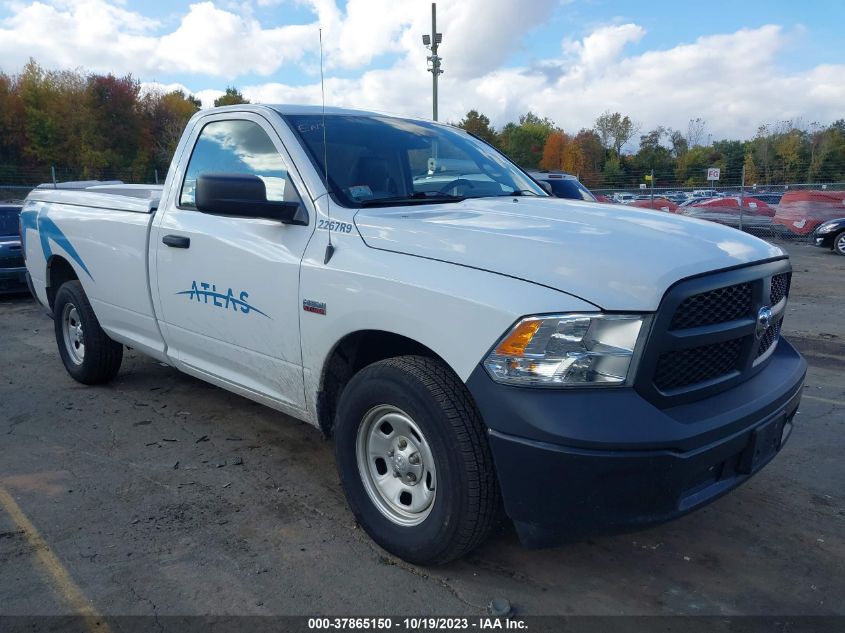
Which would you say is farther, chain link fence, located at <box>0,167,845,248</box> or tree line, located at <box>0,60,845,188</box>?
tree line, located at <box>0,60,845,188</box>

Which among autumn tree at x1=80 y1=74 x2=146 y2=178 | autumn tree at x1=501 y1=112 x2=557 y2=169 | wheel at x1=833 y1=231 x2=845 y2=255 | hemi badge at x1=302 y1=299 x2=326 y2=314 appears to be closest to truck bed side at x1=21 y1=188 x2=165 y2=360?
hemi badge at x1=302 y1=299 x2=326 y2=314

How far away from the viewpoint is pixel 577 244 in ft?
8.40

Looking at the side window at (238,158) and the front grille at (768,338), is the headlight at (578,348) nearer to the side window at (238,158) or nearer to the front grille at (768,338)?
the front grille at (768,338)

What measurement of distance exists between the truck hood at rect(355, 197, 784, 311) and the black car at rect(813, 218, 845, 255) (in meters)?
15.3

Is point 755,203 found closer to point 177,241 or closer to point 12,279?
point 12,279

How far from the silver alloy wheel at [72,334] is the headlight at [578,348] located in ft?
14.4

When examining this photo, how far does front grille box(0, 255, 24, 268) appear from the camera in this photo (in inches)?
405

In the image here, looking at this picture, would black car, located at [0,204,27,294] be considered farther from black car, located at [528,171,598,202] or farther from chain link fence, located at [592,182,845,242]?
chain link fence, located at [592,182,845,242]

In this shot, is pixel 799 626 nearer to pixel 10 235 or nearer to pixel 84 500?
pixel 84 500

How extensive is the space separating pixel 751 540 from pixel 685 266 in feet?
5.02

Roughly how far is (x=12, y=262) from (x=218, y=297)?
27.4ft

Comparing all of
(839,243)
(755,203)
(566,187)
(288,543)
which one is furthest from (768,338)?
(755,203)

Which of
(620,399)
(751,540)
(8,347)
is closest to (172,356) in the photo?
(620,399)

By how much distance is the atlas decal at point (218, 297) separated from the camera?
11.7 feet
